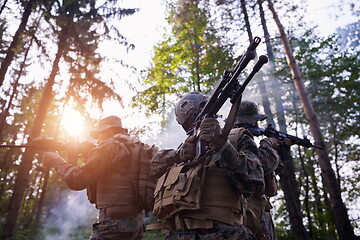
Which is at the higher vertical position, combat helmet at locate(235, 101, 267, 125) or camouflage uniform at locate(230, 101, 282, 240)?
combat helmet at locate(235, 101, 267, 125)

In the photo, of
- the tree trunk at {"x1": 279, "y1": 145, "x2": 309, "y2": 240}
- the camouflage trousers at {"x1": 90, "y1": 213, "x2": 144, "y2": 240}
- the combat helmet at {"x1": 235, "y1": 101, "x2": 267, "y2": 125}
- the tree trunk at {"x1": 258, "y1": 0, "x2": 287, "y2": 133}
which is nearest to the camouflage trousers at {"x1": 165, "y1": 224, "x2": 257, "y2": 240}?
the camouflage trousers at {"x1": 90, "y1": 213, "x2": 144, "y2": 240}

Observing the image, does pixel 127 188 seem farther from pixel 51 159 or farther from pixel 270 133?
pixel 270 133

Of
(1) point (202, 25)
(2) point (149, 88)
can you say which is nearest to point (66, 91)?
(2) point (149, 88)

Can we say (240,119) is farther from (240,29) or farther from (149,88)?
(149,88)

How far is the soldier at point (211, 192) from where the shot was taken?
2.35m

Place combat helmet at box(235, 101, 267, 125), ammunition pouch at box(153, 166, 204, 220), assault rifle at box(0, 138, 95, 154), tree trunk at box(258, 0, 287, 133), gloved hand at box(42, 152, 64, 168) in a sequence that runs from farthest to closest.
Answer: tree trunk at box(258, 0, 287, 133)
assault rifle at box(0, 138, 95, 154)
gloved hand at box(42, 152, 64, 168)
combat helmet at box(235, 101, 267, 125)
ammunition pouch at box(153, 166, 204, 220)

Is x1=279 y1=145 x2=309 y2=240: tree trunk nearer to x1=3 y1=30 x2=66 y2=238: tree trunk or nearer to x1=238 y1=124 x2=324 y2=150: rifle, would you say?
x1=238 y1=124 x2=324 y2=150: rifle

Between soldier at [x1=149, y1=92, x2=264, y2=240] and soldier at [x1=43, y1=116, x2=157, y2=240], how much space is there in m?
1.67

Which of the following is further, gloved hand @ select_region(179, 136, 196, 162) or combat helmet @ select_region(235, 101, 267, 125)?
combat helmet @ select_region(235, 101, 267, 125)

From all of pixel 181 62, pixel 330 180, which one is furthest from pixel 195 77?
pixel 330 180

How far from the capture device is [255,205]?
3.42m

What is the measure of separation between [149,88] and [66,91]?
13.3 ft

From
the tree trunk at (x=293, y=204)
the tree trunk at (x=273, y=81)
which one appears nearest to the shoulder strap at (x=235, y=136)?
the tree trunk at (x=293, y=204)

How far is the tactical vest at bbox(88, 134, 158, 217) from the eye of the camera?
424 centimetres
